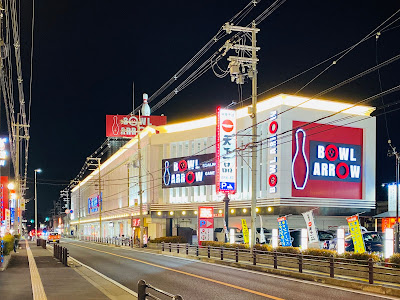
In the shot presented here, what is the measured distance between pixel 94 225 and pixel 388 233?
10253cm

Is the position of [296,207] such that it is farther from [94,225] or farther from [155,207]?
[94,225]

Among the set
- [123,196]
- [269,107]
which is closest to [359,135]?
[269,107]

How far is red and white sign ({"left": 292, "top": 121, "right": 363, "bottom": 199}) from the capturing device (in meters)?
41.6

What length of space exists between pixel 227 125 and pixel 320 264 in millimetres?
22469

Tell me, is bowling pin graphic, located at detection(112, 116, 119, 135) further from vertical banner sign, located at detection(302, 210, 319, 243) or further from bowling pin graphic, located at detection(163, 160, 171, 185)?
vertical banner sign, located at detection(302, 210, 319, 243)

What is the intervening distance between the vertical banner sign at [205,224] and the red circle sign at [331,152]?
12.4 m

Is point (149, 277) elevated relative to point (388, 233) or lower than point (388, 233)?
lower

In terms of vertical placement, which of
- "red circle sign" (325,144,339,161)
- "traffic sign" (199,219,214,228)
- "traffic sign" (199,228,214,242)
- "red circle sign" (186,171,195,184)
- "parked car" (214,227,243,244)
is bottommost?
"parked car" (214,227,243,244)

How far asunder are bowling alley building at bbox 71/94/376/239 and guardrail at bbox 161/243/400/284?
30.1ft

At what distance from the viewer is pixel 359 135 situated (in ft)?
147

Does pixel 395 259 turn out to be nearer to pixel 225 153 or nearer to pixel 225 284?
pixel 225 284

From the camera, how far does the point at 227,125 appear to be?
4222 cm

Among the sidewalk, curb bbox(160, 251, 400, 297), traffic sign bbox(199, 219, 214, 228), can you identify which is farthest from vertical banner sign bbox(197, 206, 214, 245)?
the sidewalk

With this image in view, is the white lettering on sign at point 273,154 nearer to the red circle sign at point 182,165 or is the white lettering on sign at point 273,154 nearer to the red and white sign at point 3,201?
Result: the red circle sign at point 182,165
